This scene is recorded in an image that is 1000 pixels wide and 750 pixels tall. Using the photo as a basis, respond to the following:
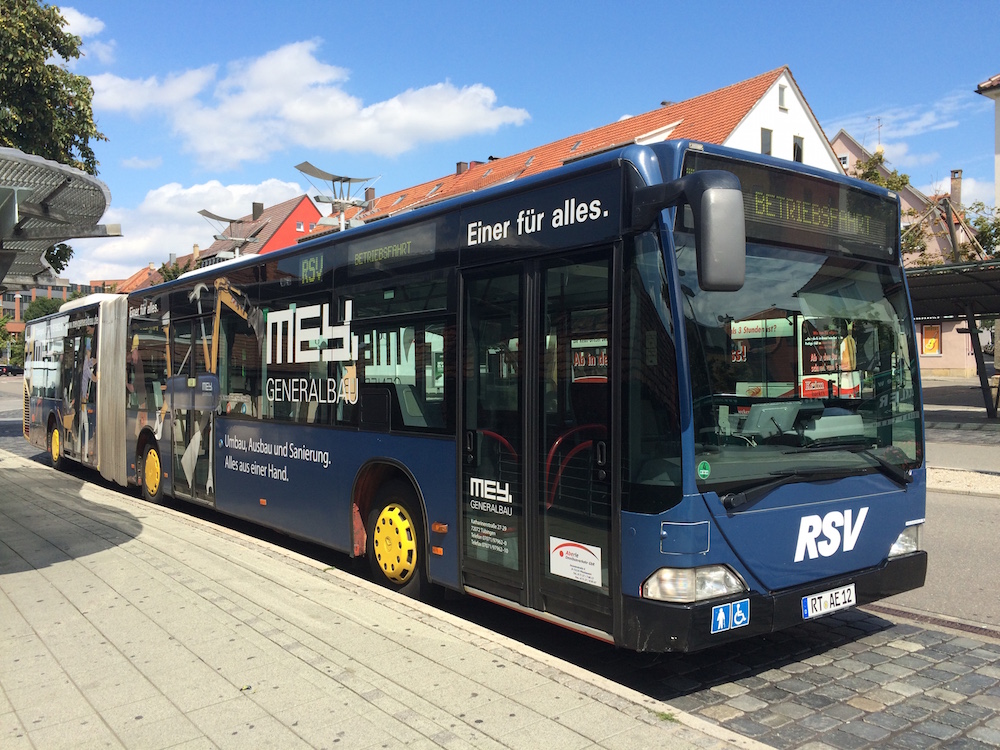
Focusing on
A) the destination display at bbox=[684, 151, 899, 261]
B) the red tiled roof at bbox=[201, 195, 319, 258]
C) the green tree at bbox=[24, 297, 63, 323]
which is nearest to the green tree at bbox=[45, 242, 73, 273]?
the destination display at bbox=[684, 151, 899, 261]

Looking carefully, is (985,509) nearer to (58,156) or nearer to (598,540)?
(598,540)

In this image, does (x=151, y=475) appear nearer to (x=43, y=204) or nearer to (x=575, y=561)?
(x=43, y=204)

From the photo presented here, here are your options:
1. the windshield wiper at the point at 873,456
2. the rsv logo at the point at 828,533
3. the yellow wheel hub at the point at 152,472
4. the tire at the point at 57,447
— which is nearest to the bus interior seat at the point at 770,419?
the windshield wiper at the point at 873,456

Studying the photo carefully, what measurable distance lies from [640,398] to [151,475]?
30.2 ft

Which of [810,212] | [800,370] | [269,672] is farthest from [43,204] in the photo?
[800,370]

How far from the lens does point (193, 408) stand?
33.2ft

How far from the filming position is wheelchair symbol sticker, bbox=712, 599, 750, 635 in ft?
14.0

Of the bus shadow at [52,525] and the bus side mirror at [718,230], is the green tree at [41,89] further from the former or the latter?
the bus side mirror at [718,230]

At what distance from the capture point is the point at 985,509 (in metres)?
10.8

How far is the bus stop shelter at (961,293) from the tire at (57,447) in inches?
675

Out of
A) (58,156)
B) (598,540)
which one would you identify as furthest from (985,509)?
(58,156)

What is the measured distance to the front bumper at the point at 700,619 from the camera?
4.22 meters

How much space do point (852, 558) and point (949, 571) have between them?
3.20m

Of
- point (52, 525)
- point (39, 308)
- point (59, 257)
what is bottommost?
point (52, 525)
